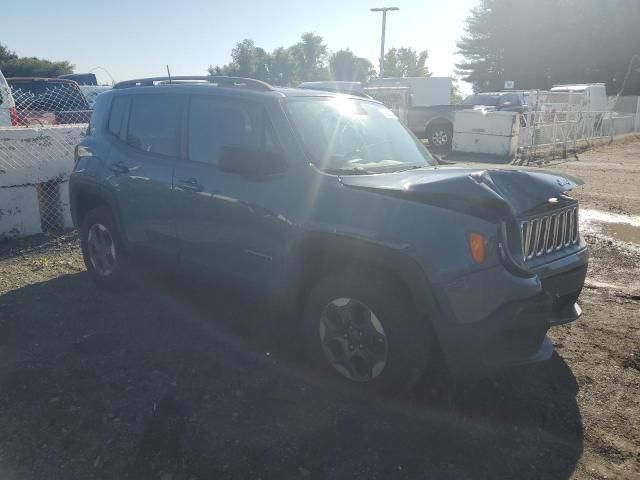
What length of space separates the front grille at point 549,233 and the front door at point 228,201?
4.79 feet

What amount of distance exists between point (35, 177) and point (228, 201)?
4688 millimetres

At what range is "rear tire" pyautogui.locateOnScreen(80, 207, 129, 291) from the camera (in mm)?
5238

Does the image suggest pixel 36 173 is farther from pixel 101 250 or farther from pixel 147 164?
pixel 147 164

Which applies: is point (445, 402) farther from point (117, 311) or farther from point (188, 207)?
point (117, 311)

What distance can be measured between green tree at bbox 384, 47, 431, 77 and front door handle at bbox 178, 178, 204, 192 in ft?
279

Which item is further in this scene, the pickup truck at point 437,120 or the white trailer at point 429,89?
the white trailer at point 429,89

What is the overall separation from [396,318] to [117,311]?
294 centimetres

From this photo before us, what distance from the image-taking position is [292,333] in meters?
4.47

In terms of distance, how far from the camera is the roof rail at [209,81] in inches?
165

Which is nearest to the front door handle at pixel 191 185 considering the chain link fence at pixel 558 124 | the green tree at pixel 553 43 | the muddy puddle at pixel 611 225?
the muddy puddle at pixel 611 225

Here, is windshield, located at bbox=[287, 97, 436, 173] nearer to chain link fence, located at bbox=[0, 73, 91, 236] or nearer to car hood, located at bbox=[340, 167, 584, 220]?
car hood, located at bbox=[340, 167, 584, 220]

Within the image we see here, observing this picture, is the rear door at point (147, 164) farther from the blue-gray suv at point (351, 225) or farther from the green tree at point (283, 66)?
the green tree at point (283, 66)

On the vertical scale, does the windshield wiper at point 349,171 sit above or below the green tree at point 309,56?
below

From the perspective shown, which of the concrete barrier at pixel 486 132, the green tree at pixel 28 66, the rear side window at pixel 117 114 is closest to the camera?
the rear side window at pixel 117 114
